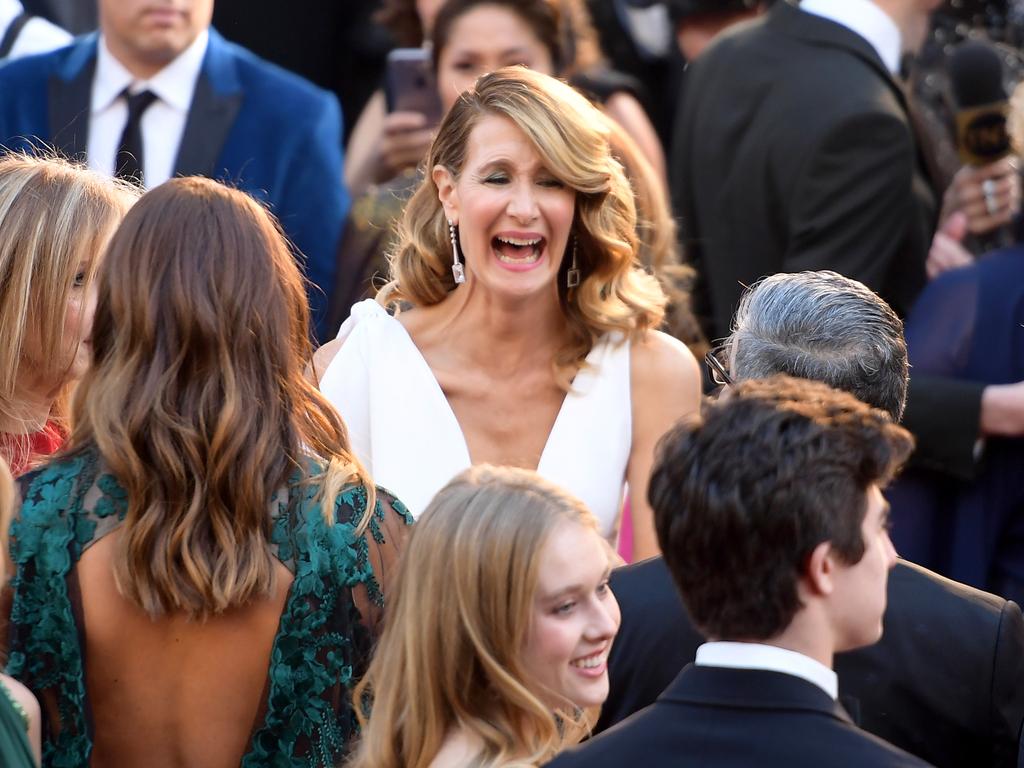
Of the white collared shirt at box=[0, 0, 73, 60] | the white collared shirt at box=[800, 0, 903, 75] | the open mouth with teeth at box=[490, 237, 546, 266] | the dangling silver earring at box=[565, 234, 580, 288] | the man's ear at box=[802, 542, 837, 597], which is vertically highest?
the white collared shirt at box=[800, 0, 903, 75]

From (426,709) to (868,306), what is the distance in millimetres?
1006

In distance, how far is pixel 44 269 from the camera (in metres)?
3.17

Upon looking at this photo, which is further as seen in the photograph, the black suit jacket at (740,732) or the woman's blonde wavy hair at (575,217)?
the woman's blonde wavy hair at (575,217)

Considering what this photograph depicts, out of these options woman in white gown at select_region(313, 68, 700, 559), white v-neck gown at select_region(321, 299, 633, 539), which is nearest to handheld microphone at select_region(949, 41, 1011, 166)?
woman in white gown at select_region(313, 68, 700, 559)

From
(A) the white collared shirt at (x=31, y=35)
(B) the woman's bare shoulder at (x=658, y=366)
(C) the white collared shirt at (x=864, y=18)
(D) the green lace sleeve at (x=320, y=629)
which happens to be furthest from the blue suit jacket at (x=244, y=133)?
(D) the green lace sleeve at (x=320, y=629)

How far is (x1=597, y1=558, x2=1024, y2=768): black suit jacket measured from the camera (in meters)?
2.48

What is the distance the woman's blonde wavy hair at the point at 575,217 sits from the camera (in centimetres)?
367

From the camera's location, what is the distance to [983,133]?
4691 millimetres

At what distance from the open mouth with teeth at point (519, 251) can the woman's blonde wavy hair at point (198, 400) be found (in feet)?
3.36

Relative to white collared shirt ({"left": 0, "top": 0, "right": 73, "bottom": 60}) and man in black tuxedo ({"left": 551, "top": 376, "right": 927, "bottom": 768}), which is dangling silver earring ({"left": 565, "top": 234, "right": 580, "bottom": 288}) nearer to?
man in black tuxedo ({"left": 551, "top": 376, "right": 927, "bottom": 768})

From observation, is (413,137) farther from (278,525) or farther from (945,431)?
(278,525)

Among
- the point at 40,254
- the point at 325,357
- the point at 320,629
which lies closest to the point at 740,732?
the point at 320,629

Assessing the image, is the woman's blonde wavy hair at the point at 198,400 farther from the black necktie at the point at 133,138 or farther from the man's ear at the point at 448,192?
the black necktie at the point at 133,138

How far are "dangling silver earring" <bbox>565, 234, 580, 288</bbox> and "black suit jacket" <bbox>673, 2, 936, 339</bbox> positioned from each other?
887 mm
